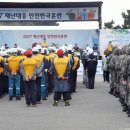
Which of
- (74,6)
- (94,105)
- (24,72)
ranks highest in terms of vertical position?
(74,6)

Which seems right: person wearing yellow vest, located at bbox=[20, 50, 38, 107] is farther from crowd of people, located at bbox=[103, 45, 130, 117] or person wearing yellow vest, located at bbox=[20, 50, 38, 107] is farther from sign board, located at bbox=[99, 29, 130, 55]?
sign board, located at bbox=[99, 29, 130, 55]

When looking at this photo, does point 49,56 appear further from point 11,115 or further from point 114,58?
point 11,115

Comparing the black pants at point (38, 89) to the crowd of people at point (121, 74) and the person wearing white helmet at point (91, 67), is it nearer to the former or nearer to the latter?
the crowd of people at point (121, 74)

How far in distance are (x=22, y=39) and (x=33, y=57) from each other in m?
22.6

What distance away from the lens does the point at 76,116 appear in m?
15.3

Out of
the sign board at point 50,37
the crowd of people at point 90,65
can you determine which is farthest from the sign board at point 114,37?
the crowd of people at point 90,65

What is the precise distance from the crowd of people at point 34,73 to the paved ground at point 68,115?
402mm

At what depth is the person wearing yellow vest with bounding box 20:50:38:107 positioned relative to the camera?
17.7 meters

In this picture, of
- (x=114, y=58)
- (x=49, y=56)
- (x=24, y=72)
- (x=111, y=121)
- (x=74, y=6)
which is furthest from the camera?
(x=74, y=6)

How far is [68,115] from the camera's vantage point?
15484mm

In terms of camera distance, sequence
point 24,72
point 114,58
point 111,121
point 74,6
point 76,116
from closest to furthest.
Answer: point 111,121
point 76,116
point 24,72
point 114,58
point 74,6

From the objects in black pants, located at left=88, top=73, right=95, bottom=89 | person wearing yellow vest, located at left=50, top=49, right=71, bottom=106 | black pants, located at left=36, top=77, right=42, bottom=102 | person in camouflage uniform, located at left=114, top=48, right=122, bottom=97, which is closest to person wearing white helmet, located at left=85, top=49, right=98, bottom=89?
black pants, located at left=88, top=73, right=95, bottom=89

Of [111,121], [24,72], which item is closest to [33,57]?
[24,72]

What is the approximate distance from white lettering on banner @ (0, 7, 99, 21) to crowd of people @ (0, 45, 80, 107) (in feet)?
60.1
